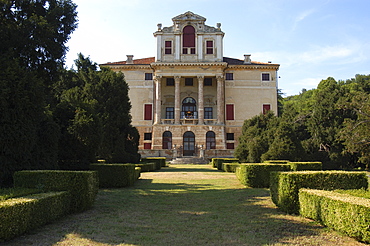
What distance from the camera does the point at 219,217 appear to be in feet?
25.0

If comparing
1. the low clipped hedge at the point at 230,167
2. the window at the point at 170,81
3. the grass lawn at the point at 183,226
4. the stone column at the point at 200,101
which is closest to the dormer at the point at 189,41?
the stone column at the point at 200,101

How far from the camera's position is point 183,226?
22.0 feet

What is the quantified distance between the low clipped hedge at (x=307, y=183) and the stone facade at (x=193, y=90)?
38.3 meters

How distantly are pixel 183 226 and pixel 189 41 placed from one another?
149 feet

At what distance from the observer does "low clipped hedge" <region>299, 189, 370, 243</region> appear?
518 cm

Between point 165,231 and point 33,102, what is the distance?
6.57 m

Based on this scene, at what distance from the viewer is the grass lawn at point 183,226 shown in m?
5.67

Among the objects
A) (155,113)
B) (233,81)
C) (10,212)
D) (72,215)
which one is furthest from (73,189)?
(233,81)

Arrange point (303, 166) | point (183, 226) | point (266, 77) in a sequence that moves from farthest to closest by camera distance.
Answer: point (266, 77) < point (303, 166) < point (183, 226)

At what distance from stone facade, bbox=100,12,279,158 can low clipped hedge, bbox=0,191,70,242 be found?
39.0 m

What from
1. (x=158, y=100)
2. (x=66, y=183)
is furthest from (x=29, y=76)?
(x=158, y=100)

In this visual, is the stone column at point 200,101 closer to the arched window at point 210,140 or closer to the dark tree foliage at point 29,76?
the arched window at point 210,140

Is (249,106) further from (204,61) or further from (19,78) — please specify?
(19,78)

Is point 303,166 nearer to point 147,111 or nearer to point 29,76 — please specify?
point 29,76
